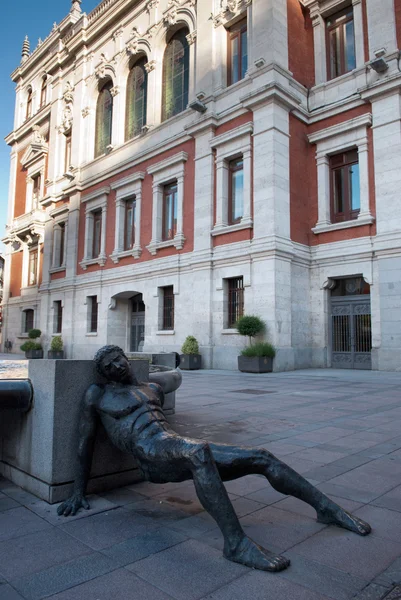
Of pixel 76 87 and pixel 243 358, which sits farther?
pixel 76 87

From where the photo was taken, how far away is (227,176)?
1933 centimetres

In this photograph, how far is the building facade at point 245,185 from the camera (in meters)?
16.7

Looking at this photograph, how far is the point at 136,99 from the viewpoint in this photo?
2544 centimetres

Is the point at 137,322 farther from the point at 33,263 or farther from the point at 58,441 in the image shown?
the point at 58,441

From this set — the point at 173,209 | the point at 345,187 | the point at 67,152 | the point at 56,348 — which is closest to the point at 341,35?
the point at 345,187

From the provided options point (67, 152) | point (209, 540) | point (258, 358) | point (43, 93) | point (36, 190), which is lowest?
point (209, 540)

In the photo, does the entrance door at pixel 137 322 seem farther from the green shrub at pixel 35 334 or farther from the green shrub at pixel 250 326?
the green shrub at pixel 250 326

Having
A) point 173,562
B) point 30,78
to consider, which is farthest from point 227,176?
point 30,78

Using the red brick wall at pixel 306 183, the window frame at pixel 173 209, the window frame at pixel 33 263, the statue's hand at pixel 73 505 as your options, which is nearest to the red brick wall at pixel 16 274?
the window frame at pixel 33 263

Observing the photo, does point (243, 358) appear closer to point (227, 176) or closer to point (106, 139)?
point (227, 176)

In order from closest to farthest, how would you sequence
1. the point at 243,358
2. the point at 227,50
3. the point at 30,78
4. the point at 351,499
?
the point at 351,499 < the point at 243,358 < the point at 227,50 < the point at 30,78

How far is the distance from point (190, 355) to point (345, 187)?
8782 millimetres

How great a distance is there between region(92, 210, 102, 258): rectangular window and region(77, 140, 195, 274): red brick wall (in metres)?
0.73

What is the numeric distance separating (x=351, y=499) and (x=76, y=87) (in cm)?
3091
